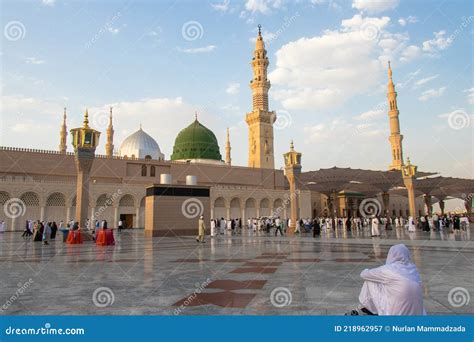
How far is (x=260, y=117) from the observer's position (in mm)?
47656

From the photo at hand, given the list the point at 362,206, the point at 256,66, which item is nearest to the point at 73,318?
the point at 256,66

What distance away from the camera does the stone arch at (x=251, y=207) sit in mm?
42125

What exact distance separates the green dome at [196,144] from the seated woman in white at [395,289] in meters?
47.4

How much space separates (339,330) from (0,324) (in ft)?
8.70

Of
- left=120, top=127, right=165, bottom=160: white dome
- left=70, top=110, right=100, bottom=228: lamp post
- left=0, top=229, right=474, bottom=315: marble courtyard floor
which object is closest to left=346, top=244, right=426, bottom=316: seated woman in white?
left=0, top=229, right=474, bottom=315: marble courtyard floor

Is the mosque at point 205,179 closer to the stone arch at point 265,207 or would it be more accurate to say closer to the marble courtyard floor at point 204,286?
the stone arch at point 265,207

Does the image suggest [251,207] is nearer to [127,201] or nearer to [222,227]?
[127,201]

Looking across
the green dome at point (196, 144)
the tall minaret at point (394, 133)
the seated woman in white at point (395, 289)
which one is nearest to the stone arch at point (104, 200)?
the green dome at point (196, 144)

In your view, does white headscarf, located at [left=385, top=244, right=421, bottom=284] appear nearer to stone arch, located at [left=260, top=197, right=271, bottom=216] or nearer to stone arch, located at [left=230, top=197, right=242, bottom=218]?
stone arch, located at [left=230, top=197, right=242, bottom=218]

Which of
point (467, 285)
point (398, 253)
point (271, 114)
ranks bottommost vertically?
point (467, 285)

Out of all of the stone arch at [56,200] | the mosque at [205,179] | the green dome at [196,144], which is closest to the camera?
the mosque at [205,179]

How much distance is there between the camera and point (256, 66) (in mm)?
46844

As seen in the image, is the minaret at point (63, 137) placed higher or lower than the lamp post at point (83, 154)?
higher

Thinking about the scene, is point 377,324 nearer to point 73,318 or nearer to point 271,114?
point 73,318
